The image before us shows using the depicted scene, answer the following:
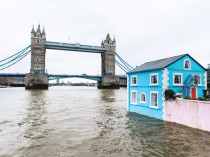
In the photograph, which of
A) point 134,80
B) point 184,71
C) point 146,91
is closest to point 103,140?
point 146,91

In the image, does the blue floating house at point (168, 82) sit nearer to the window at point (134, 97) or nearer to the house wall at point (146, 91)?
the house wall at point (146, 91)

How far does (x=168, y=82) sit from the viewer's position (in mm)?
16656

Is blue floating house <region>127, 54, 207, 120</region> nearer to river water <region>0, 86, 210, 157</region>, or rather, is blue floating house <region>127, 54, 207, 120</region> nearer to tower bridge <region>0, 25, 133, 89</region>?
river water <region>0, 86, 210, 157</region>

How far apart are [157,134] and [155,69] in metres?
6.75

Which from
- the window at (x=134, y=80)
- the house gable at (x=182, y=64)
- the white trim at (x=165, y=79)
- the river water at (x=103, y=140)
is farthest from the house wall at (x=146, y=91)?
the river water at (x=103, y=140)

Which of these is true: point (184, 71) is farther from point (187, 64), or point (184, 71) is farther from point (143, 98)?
point (143, 98)

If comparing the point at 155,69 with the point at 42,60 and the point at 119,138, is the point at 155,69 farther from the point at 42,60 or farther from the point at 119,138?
the point at 42,60

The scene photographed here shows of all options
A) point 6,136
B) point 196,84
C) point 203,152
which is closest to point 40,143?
point 6,136

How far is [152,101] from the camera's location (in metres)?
18.0

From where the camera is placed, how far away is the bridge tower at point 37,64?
9188cm

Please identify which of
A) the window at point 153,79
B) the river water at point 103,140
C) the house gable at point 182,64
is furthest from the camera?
the window at point 153,79

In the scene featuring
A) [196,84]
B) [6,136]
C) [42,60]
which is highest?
[42,60]

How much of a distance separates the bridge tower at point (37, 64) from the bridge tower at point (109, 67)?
3484cm

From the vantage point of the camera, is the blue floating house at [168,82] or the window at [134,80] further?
the window at [134,80]
